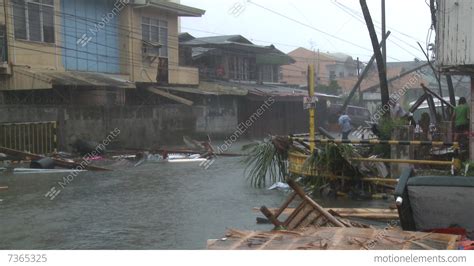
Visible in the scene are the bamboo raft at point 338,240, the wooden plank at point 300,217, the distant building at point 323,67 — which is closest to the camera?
the bamboo raft at point 338,240

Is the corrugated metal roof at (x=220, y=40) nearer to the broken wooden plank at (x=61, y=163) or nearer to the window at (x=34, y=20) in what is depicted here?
the window at (x=34, y=20)

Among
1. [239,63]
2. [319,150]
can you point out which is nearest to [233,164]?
[319,150]

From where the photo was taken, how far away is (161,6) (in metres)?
22.8

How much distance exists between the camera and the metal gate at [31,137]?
1578cm

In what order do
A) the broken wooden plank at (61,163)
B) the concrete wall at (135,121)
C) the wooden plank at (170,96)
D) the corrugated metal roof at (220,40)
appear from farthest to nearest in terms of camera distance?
1. the corrugated metal roof at (220,40)
2. the wooden plank at (170,96)
3. the concrete wall at (135,121)
4. the broken wooden plank at (61,163)

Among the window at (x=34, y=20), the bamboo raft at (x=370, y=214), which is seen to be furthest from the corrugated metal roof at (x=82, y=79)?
the bamboo raft at (x=370, y=214)

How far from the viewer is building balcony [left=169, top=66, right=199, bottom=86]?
83.0ft

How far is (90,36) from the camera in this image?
2098 cm

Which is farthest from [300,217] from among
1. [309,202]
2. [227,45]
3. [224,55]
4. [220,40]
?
[220,40]

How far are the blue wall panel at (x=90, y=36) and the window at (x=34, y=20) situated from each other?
25.7 inches

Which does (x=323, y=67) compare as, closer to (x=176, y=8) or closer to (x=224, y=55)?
(x=224, y=55)

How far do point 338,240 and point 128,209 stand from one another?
465 cm
